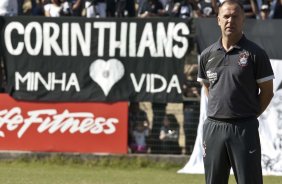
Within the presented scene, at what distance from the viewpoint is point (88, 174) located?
41.7 ft

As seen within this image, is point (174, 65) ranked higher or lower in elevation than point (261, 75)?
lower

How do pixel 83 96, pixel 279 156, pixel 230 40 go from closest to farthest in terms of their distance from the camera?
Answer: pixel 230 40, pixel 279 156, pixel 83 96

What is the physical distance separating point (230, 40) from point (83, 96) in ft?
23.3

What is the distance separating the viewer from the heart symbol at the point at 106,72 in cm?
1369

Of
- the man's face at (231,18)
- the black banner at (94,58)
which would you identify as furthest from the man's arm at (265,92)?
the black banner at (94,58)

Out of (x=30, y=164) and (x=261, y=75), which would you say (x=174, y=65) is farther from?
(x=261, y=75)

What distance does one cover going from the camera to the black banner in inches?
536

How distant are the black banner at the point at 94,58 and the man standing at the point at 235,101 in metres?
6.50

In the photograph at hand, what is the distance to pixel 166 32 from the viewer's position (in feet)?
44.5

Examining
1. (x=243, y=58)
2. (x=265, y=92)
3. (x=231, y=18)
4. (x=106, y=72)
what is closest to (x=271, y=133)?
(x=106, y=72)

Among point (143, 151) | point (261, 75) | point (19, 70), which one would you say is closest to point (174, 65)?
point (143, 151)

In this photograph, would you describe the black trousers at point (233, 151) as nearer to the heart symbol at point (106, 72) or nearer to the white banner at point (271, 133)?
the white banner at point (271, 133)

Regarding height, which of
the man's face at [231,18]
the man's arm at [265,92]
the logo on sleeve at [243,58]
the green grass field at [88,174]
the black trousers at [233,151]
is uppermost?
the man's face at [231,18]

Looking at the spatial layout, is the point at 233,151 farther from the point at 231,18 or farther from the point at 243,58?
the point at 231,18
